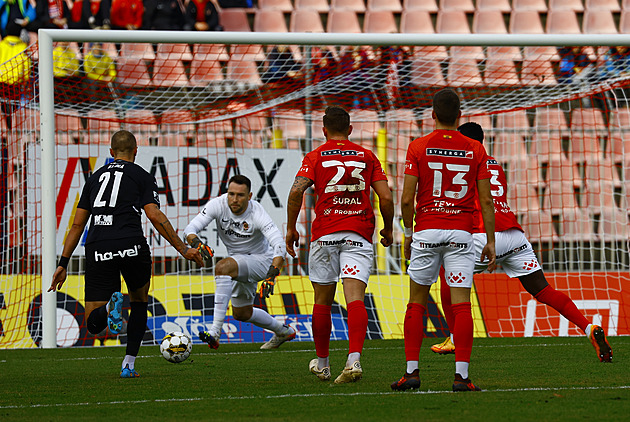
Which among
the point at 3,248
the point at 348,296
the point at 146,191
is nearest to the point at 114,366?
Result: the point at 146,191

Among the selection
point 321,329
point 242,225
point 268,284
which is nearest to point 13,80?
point 242,225

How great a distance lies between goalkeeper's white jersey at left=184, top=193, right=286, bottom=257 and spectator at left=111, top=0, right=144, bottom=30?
7.29 meters

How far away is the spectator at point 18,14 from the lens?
14.9m

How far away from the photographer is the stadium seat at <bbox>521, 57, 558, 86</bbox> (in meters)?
10.9

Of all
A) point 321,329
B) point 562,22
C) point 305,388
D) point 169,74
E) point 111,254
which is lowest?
point 305,388

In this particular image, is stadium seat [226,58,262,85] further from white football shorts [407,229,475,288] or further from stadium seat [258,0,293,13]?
white football shorts [407,229,475,288]

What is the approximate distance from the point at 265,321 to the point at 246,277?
1.60ft

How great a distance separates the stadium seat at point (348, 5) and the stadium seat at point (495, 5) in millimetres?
2336

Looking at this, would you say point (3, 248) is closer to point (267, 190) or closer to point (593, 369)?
point (267, 190)

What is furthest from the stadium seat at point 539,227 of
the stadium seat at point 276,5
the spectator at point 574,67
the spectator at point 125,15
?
the spectator at point 125,15

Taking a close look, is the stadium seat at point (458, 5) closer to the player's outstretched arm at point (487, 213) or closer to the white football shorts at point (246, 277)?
the white football shorts at point (246, 277)

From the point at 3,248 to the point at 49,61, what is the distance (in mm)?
2421

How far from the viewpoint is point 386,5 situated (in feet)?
56.2

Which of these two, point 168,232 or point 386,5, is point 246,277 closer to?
point 168,232
